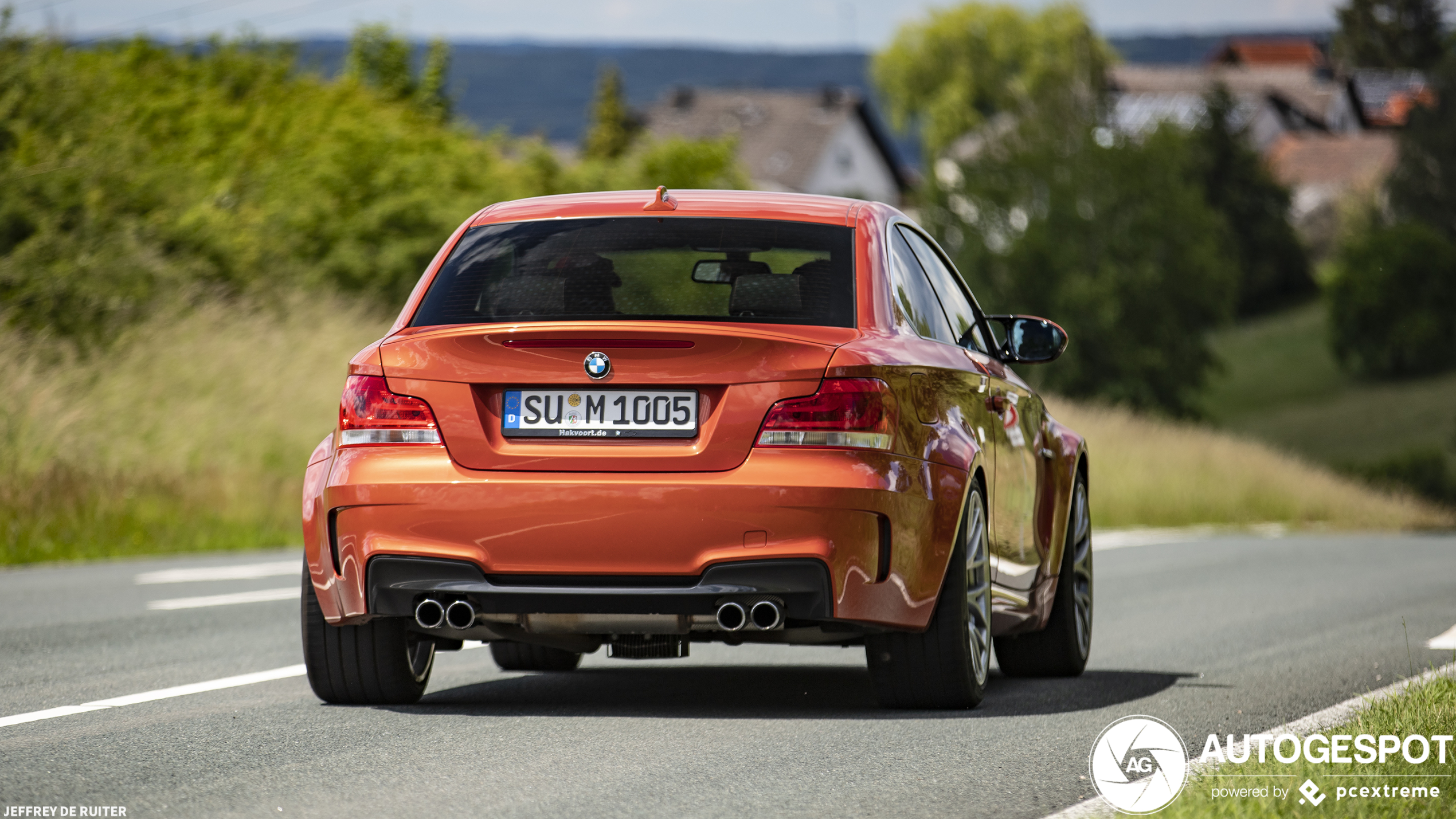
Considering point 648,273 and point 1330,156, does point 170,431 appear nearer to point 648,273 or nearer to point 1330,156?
point 648,273

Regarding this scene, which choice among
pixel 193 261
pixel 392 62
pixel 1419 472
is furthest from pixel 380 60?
pixel 1419 472

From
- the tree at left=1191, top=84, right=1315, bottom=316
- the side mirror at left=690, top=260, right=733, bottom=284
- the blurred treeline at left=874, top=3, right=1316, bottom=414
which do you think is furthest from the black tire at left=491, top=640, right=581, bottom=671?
the tree at left=1191, top=84, right=1315, bottom=316

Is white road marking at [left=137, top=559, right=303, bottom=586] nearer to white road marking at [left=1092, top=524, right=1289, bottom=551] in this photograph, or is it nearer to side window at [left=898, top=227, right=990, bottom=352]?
side window at [left=898, top=227, right=990, bottom=352]

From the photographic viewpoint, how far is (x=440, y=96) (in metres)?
42.1

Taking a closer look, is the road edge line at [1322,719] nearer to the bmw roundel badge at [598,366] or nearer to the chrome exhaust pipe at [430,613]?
the bmw roundel badge at [598,366]

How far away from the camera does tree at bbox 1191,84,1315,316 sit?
9094 centimetres

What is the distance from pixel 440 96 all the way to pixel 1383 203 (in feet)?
213

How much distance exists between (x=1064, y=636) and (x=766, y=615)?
2.42m

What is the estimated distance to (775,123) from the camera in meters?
113

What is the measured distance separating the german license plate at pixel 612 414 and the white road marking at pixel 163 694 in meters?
2.05

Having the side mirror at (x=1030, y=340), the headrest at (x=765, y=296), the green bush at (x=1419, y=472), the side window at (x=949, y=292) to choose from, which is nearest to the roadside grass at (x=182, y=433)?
the side window at (x=949, y=292)

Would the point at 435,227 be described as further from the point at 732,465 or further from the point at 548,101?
the point at 548,101

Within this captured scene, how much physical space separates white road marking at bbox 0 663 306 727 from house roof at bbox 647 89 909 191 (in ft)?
320

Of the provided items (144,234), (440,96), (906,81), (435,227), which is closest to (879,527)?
(144,234)
